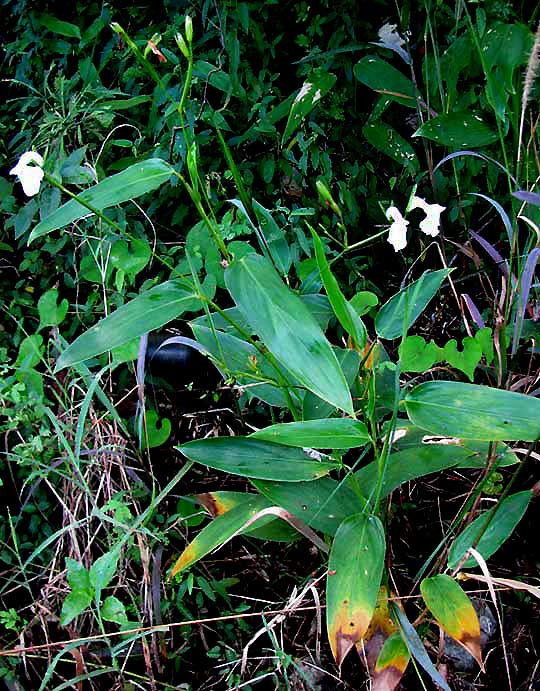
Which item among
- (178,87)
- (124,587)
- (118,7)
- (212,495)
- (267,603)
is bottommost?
(267,603)

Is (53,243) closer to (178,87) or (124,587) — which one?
(178,87)

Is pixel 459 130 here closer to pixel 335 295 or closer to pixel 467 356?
pixel 467 356

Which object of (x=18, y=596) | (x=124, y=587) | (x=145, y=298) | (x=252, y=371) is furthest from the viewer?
(x=18, y=596)

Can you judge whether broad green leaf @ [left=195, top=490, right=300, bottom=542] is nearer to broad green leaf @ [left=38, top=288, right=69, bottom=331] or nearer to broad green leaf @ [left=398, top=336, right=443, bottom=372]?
broad green leaf @ [left=398, top=336, right=443, bottom=372]

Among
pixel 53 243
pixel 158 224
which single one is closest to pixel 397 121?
pixel 158 224

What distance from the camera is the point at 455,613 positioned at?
0.91 meters

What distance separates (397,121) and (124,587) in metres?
1.04

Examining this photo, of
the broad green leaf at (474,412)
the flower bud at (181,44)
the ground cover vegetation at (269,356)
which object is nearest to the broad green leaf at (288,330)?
the ground cover vegetation at (269,356)

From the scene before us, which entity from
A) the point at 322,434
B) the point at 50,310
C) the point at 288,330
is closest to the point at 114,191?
the point at 288,330

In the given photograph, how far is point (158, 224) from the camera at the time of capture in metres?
1.49

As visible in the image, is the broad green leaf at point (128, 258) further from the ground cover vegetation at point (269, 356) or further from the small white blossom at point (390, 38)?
the small white blossom at point (390, 38)

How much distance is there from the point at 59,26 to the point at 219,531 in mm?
1076

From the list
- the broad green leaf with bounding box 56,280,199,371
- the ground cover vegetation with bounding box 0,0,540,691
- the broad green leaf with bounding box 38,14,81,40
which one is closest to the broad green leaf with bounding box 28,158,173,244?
the ground cover vegetation with bounding box 0,0,540,691

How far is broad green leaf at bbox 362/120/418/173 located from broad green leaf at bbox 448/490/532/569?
705 mm
